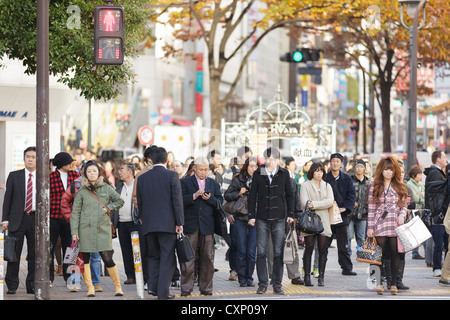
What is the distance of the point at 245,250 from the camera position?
13.8m

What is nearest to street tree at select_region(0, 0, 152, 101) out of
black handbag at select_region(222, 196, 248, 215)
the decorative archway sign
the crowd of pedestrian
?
the crowd of pedestrian

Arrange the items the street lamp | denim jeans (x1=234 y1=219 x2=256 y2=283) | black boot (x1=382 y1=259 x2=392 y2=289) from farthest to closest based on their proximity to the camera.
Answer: the street lamp
denim jeans (x1=234 y1=219 x2=256 y2=283)
black boot (x1=382 y1=259 x2=392 y2=289)

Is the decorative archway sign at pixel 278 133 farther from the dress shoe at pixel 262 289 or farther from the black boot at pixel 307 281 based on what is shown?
the dress shoe at pixel 262 289

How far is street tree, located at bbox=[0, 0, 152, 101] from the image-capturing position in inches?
555

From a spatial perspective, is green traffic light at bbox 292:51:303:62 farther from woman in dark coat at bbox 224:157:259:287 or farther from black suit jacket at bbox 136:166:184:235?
black suit jacket at bbox 136:166:184:235

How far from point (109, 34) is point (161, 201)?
2.24 m

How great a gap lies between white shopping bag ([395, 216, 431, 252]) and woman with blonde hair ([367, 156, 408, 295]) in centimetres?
10

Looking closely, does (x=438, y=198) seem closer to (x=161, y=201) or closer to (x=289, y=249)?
(x=289, y=249)

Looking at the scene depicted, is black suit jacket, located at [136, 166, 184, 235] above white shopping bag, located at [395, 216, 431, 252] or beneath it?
above

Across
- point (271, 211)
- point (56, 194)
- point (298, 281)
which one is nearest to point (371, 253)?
point (271, 211)

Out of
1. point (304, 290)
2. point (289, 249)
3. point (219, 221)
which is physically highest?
point (219, 221)

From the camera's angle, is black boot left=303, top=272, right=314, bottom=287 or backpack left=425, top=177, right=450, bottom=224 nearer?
black boot left=303, top=272, right=314, bottom=287
